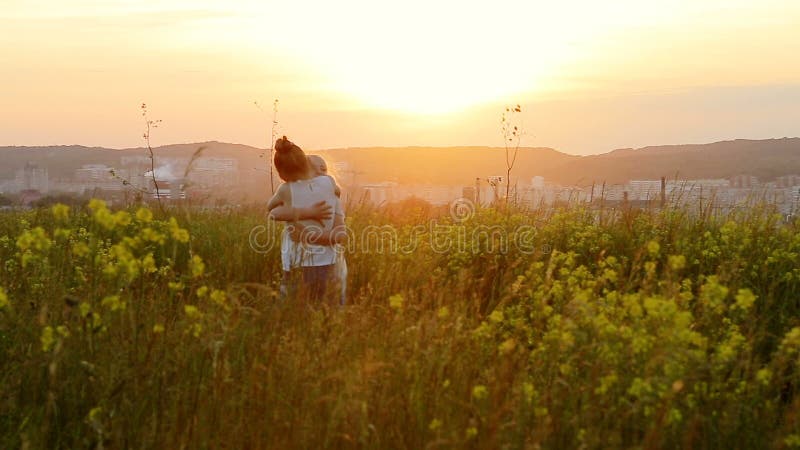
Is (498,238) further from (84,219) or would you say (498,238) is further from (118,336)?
(84,219)

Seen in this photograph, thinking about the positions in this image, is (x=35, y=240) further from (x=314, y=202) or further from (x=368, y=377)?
(x=314, y=202)

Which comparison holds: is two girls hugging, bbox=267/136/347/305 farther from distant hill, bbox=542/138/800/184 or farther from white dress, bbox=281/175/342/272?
distant hill, bbox=542/138/800/184

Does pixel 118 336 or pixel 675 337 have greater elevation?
pixel 675 337

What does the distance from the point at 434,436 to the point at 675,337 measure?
104 cm

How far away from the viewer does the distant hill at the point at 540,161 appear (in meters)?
74.1

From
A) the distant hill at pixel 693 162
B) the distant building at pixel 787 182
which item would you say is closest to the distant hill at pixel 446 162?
the distant hill at pixel 693 162

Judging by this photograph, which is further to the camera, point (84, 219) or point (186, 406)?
point (84, 219)

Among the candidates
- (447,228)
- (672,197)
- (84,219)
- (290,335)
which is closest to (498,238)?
(447,228)

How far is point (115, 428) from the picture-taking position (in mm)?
3238

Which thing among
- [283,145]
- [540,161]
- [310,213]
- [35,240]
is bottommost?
[310,213]

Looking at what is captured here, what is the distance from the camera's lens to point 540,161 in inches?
3607

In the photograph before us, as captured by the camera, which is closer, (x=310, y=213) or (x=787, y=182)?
(x=310, y=213)

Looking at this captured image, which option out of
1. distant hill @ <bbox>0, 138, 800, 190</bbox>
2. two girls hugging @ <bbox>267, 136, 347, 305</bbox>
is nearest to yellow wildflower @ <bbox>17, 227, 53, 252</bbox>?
two girls hugging @ <bbox>267, 136, 347, 305</bbox>

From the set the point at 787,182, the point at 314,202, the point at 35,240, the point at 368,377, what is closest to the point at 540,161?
the point at 787,182
